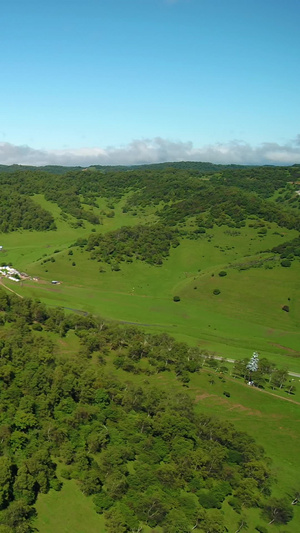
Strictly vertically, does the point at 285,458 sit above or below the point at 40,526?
above

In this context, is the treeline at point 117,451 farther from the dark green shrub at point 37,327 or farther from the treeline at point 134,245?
the treeline at point 134,245

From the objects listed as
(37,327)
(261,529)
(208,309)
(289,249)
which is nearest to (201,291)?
(208,309)

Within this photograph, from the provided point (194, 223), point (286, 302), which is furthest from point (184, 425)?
point (194, 223)

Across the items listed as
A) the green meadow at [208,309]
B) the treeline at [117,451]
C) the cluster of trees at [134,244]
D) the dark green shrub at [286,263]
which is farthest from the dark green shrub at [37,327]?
the dark green shrub at [286,263]

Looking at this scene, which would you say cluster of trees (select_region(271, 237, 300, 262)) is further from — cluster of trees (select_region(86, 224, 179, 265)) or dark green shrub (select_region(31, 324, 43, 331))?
dark green shrub (select_region(31, 324, 43, 331))

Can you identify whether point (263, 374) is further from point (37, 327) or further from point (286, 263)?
point (286, 263)

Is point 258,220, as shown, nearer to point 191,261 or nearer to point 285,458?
point 191,261
